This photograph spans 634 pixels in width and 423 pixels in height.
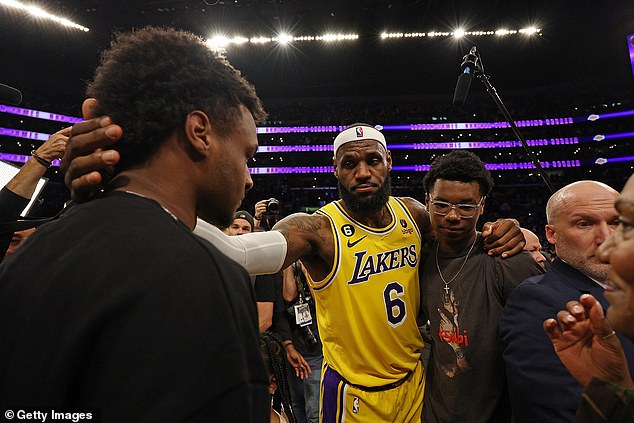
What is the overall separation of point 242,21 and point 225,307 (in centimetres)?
Result: 1223

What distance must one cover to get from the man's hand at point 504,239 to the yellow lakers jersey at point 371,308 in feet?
1.43

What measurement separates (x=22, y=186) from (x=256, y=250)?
1.13 metres

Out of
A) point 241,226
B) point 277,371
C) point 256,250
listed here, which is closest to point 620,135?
point 241,226

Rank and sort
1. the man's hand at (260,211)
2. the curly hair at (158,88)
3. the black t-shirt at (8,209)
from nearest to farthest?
the curly hair at (158,88) < the black t-shirt at (8,209) < the man's hand at (260,211)

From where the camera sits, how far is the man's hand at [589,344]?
40.4 inches

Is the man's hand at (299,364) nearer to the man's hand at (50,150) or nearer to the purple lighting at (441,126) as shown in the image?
the man's hand at (50,150)

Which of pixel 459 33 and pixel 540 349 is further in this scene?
pixel 459 33

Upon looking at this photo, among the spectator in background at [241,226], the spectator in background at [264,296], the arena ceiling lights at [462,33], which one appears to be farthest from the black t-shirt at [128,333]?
the arena ceiling lights at [462,33]

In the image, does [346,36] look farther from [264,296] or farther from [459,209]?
[459,209]

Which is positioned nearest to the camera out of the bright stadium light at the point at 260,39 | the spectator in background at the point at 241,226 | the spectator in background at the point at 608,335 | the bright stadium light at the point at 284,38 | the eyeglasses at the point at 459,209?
the spectator in background at the point at 608,335

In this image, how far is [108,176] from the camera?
2.89 feet

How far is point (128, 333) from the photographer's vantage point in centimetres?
56

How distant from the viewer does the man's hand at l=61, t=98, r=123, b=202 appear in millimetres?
835

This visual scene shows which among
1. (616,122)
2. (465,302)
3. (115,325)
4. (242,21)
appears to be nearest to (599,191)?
(465,302)
